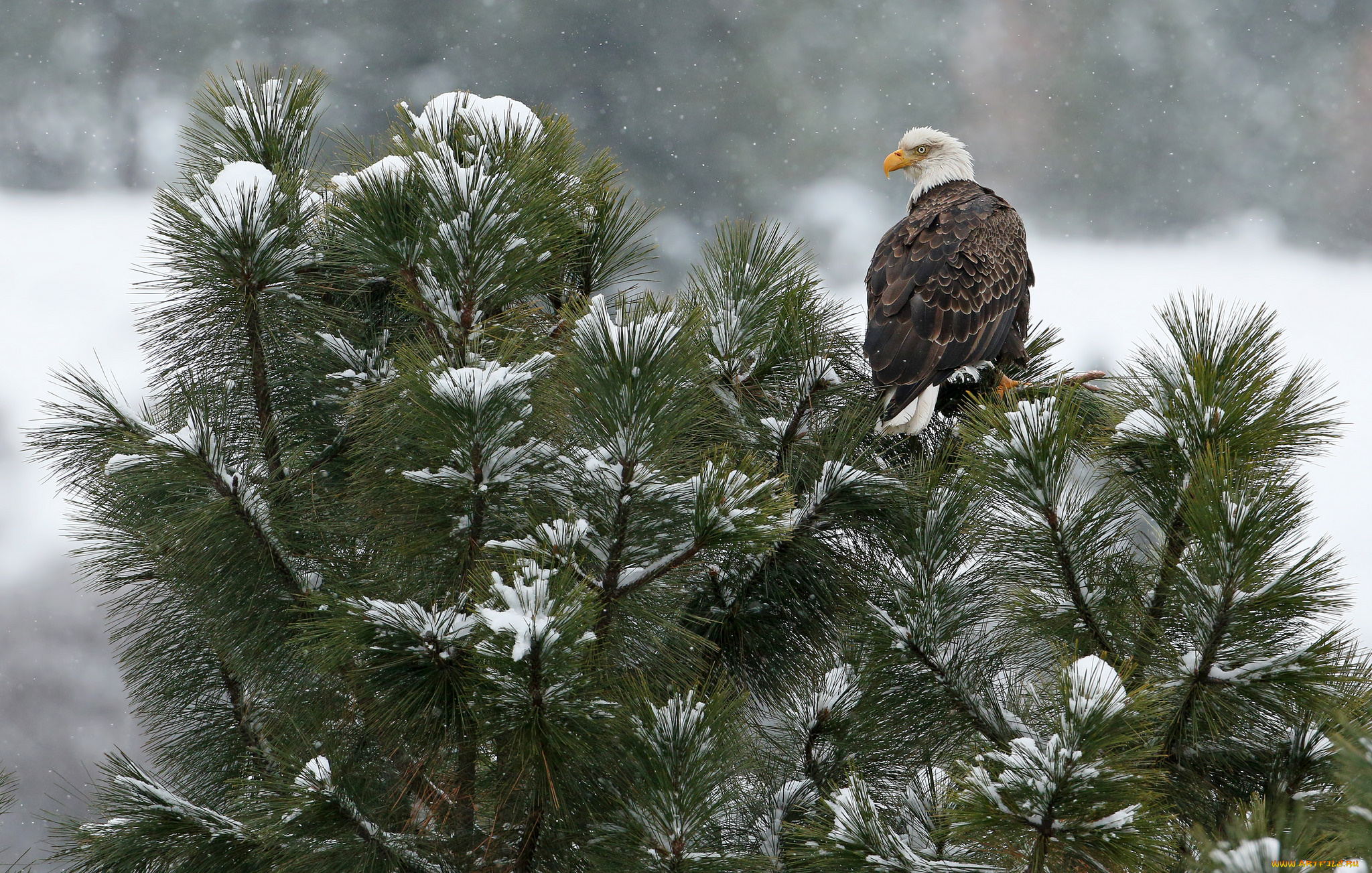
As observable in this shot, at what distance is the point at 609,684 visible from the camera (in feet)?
5.66

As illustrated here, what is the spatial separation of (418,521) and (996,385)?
1947 millimetres

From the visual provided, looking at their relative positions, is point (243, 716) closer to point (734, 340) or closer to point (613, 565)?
point (613, 565)

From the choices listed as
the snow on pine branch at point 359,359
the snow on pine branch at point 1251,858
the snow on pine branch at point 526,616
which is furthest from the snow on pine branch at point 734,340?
the snow on pine branch at point 1251,858

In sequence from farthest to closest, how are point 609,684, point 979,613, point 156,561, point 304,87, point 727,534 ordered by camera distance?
point 304,87
point 156,561
point 979,613
point 609,684
point 727,534

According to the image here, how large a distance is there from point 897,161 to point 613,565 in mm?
3573

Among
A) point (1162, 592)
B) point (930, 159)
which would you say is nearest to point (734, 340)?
point (1162, 592)

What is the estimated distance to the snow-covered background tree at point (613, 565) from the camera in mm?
1548

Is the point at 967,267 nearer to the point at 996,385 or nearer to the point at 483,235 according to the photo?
the point at 996,385

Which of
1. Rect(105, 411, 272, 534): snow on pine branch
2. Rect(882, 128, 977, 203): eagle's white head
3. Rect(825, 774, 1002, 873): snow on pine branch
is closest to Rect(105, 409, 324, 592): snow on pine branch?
Rect(105, 411, 272, 534): snow on pine branch

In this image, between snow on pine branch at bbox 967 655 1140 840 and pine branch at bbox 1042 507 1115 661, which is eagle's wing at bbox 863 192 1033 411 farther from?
snow on pine branch at bbox 967 655 1140 840

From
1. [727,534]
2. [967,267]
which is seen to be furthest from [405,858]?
[967,267]

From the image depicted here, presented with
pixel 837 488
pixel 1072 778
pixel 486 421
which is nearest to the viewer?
pixel 1072 778

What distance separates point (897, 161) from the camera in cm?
470

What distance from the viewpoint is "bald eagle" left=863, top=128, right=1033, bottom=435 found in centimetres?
271
